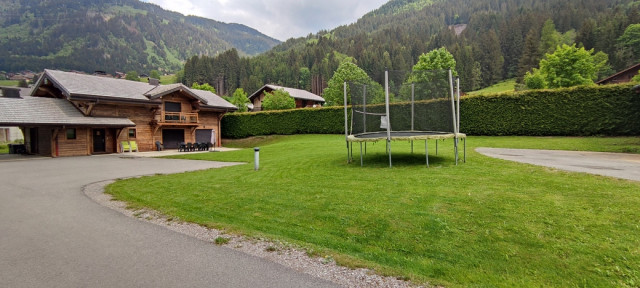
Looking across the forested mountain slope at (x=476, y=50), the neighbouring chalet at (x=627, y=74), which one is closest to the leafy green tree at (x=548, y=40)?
the forested mountain slope at (x=476, y=50)

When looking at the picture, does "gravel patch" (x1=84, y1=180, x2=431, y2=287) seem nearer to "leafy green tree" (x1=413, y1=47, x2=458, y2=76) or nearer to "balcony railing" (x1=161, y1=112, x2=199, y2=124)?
"balcony railing" (x1=161, y1=112, x2=199, y2=124)

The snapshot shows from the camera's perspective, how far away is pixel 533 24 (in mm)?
78625

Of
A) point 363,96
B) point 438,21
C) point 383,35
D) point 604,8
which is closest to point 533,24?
point 604,8

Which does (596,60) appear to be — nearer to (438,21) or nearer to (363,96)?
(363,96)

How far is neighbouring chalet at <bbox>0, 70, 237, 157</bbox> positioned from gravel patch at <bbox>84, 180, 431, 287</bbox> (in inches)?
809

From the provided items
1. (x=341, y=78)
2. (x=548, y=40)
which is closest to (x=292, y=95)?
(x=341, y=78)

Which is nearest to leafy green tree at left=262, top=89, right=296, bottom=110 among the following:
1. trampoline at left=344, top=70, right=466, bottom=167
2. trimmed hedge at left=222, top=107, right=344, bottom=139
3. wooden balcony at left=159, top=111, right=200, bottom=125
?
trimmed hedge at left=222, top=107, right=344, bottom=139

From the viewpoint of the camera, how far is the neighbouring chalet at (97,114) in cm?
2003

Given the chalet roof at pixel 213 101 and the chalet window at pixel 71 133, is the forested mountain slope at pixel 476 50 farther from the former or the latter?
the chalet window at pixel 71 133

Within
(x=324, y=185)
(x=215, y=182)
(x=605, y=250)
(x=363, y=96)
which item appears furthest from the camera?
(x=363, y=96)

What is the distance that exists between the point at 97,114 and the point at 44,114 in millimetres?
3167

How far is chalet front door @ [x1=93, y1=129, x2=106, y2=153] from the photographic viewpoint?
22984 mm

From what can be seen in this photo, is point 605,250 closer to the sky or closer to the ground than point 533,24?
closer to the ground

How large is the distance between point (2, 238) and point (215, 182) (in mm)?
4165
